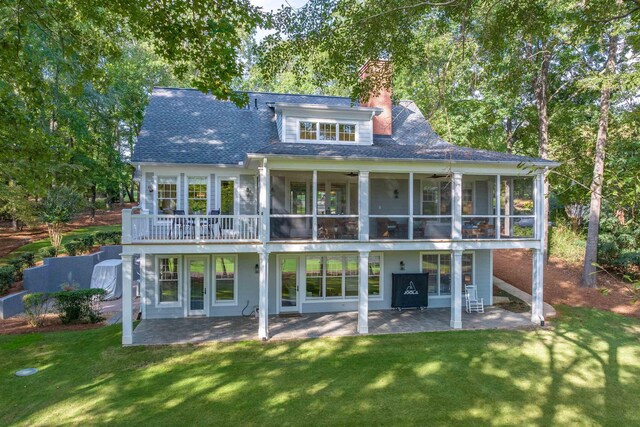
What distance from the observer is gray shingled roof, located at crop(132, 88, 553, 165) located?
507 inches

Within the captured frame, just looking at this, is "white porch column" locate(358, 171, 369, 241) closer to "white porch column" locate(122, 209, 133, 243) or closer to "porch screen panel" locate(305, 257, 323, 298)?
"porch screen panel" locate(305, 257, 323, 298)

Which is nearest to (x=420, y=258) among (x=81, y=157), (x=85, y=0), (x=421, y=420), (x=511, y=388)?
(x=511, y=388)

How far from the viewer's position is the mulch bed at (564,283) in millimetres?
15375

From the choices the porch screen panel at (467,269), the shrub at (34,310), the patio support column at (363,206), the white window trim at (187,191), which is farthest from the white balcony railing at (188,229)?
the porch screen panel at (467,269)

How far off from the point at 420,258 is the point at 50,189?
22.5 metres

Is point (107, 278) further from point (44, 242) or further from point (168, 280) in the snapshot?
point (44, 242)

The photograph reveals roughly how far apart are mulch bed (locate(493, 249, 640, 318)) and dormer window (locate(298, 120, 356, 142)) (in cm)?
1048

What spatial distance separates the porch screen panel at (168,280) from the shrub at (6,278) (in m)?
6.89

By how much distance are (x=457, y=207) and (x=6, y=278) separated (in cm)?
1739

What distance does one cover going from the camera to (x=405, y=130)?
57.6 ft

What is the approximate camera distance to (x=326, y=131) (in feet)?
50.1

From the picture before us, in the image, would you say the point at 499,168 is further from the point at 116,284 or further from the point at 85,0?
the point at 116,284

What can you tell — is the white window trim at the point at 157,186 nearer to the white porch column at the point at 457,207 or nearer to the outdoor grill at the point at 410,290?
the outdoor grill at the point at 410,290

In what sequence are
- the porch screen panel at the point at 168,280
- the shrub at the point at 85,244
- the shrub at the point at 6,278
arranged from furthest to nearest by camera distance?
the shrub at the point at 85,244 < the shrub at the point at 6,278 < the porch screen panel at the point at 168,280
